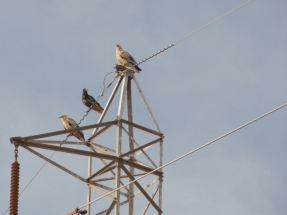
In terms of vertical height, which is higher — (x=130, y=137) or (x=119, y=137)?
(x=130, y=137)

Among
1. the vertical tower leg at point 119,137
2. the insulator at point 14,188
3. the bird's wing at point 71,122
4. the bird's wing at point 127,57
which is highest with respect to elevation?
the bird's wing at point 127,57

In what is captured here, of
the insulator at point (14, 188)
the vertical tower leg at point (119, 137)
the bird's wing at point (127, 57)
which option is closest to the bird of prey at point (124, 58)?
the bird's wing at point (127, 57)

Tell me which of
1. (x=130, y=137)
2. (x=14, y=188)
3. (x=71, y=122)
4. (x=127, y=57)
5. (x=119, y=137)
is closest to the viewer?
(x=14, y=188)

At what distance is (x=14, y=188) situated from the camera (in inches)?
1265

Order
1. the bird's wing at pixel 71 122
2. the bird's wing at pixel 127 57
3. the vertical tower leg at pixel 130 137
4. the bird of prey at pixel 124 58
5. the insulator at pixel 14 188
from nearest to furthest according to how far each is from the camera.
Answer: the insulator at pixel 14 188 → the vertical tower leg at pixel 130 137 → the bird of prey at pixel 124 58 → the bird's wing at pixel 127 57 → the bird's wing at pixel 71 122

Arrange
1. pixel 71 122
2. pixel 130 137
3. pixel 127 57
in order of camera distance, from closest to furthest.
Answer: pixel 130 137, pixel 127 57, pixel 71 122

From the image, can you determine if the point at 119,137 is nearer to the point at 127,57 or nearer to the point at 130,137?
the point at 130,137

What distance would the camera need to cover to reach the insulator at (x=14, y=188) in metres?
31.8

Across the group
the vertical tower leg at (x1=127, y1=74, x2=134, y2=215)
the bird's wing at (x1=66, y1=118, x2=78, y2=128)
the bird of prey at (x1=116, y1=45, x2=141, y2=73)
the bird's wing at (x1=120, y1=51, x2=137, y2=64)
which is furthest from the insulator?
the bird's wing at (x1=66, y1=118, x2=78, y2=128)

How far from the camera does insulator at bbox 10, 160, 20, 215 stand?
3175cm

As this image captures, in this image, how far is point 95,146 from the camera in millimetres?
37406

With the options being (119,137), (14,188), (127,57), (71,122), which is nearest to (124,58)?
(127,57)

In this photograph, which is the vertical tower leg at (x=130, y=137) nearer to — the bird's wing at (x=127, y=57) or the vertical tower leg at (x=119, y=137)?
the vertical tower leg at (x=119, y=137)

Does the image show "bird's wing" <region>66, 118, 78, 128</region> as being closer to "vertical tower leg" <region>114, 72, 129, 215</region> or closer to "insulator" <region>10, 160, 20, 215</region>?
"vertical tower leg" <region>114, 72, 129, 215</region>
